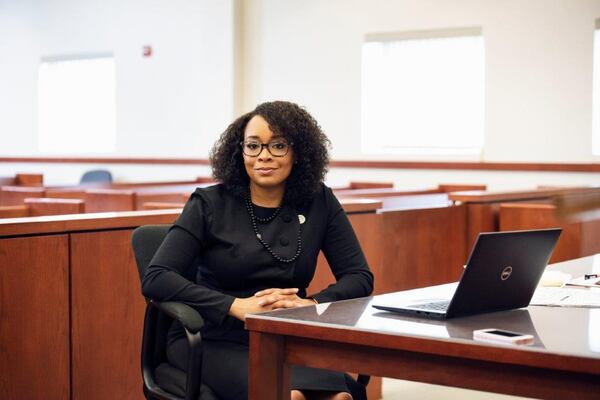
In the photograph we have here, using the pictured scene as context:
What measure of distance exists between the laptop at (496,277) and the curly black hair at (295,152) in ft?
2.16

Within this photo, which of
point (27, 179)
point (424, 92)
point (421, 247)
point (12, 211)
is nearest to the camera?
point (12, 211)

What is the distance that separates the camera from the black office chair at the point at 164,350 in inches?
89.1

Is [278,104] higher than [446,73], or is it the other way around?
[446,73]

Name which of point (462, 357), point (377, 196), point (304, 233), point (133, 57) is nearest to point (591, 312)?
point (462, 357)

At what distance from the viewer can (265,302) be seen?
237cm

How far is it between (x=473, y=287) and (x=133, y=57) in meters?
9.73

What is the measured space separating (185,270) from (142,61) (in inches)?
353

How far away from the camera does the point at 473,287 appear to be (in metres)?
1.93

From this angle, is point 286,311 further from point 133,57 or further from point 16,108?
point 16,108

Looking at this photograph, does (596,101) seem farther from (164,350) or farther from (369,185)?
(164,350)

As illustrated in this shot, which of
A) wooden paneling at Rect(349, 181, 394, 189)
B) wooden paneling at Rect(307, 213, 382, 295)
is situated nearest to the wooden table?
wooden paneling at Rect(307, 213, 382, 295)

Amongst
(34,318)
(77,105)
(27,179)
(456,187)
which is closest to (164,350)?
(34,318)

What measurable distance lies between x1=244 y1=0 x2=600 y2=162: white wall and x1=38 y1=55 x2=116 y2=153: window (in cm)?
227

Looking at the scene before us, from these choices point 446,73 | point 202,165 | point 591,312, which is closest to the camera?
point 591,312
